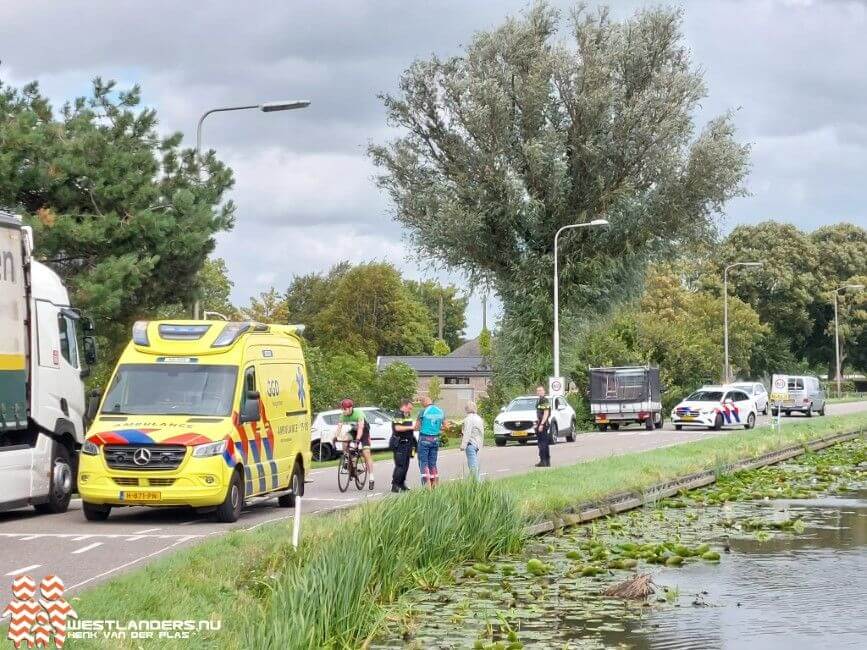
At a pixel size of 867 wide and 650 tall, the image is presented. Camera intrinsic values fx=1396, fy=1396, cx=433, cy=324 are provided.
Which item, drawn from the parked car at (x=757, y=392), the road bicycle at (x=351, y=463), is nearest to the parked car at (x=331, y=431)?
the road bicycle at (x=351, y=463)

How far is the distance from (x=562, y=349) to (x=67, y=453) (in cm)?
3498

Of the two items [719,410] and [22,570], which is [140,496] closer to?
[22,570]

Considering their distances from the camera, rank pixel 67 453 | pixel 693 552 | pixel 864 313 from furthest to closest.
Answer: pixel 864 313 → pixel 67 453 → pixel 693 552

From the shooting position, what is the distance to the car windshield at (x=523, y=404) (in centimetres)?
4700

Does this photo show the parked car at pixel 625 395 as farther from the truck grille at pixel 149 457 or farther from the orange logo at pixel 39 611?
the orange logo at pixel 39 611

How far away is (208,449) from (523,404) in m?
29.6

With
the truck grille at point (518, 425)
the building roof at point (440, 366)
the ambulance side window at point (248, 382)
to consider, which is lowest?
the truck grille at point (518, 425)

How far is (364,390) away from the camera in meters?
54.5

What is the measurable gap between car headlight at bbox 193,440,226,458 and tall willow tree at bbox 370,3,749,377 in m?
33.4

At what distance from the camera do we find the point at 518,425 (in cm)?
4600

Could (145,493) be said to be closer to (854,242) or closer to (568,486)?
(568,486)

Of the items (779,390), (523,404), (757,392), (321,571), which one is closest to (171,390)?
(321,571)

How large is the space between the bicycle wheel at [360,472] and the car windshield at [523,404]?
21553 millimetres

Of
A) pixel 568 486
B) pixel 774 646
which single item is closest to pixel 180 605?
pixel 774 646
